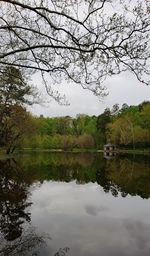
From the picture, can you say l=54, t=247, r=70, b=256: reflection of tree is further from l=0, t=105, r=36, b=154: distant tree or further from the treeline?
the treeline

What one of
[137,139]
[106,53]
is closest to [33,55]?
[106,53]

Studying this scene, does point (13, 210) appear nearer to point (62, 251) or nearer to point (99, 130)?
point (62, 251)

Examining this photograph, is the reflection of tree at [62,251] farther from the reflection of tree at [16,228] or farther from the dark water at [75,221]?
the reflection of tree at [16,228]

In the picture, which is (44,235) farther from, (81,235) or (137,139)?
(137,139)

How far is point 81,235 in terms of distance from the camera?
10234mm

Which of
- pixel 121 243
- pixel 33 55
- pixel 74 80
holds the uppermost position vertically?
pixel 33 55

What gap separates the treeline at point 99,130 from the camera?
89.6m

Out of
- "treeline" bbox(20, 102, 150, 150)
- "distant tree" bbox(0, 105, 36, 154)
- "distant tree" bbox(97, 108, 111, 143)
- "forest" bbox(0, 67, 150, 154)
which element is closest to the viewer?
"distant tree" bbox(0, 105, 36, 154)

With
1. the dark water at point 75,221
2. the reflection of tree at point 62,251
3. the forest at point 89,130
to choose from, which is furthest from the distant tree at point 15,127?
the reflection of tree at point 62,251

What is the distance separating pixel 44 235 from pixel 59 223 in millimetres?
1625

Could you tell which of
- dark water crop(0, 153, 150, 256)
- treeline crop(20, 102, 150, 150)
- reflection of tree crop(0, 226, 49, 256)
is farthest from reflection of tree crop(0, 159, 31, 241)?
treeline crop(20, 102, 150, 150)

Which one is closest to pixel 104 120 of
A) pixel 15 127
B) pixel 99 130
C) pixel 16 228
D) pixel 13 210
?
pixel 99 130

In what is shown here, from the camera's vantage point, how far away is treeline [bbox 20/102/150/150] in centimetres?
8962

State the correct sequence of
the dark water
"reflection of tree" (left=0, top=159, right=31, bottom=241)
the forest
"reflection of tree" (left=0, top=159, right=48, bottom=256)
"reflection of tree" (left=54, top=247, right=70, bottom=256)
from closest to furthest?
1. "reflection of tree" (left=54, top=247, right=70, bottom=256)
2. "reflection of tree" (left=0, top=159, right=48, bottom=256)
3. the dark water
4. "reflection of tree" (left=0, top=159, right=31, bottom=241)
5. the forest
